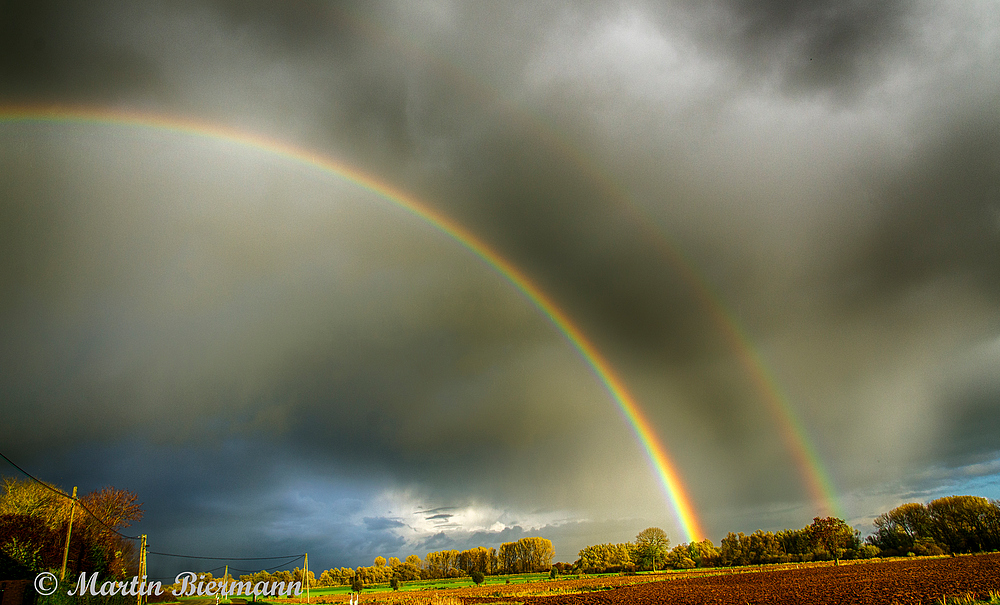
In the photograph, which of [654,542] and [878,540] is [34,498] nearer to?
[654,542]

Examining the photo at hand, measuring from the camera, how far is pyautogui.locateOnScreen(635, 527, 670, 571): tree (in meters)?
120

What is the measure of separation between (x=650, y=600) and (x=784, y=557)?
323ft

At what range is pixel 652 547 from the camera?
121 metres

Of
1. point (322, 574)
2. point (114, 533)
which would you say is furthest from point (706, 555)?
point (114, 533)

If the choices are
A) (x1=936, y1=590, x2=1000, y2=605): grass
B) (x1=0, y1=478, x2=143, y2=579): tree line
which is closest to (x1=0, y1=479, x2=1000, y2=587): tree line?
(x1=0, y1=478, x2=143, y2=579): tree line

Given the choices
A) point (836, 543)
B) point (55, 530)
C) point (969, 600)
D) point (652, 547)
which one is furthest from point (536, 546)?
point (969, 600)

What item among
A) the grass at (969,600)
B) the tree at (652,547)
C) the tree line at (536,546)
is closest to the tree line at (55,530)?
the tree line at (536,546)

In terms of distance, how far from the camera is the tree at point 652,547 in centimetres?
12031

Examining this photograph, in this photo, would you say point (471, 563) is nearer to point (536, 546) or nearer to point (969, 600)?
point (536, 546)

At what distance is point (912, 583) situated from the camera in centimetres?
3625

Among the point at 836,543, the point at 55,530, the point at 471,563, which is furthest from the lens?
the point at 471,563

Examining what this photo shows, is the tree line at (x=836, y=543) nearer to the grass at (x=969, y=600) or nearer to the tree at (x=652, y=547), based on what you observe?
the tree at (x=652, y=547)

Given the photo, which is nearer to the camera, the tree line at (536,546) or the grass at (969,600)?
the grass at (969,600)

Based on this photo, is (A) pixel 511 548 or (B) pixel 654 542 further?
(A) pixel 511 548
